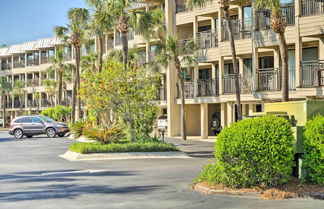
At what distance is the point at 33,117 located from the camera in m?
44.3

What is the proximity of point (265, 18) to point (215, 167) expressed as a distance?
67.8 feet

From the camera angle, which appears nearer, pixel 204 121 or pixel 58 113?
pixel 204 121

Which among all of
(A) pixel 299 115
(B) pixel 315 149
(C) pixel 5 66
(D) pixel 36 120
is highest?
(C) pixel 5 66

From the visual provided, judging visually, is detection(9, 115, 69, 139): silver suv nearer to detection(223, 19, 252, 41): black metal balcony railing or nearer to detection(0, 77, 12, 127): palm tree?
detection(223, 19, 252, 41): black metal balcony railing

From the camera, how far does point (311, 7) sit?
99.1 ft

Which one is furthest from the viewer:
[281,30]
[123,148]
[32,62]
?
[32,62]

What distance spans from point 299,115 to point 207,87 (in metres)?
25.8

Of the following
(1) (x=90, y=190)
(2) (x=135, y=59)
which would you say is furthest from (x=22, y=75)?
(1) (x=90, y=190)

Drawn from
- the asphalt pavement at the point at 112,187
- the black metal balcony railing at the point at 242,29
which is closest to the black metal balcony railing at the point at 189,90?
the black metal balcony railing at the point at 242,29

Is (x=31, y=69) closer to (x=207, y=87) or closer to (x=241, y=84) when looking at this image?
(x=207, y=87)

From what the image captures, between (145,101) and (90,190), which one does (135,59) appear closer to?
(145,101)

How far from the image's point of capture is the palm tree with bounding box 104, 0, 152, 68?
30.5m

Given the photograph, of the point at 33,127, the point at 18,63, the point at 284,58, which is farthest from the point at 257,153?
the point at 18,63

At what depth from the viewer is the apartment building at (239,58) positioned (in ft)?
98.8
